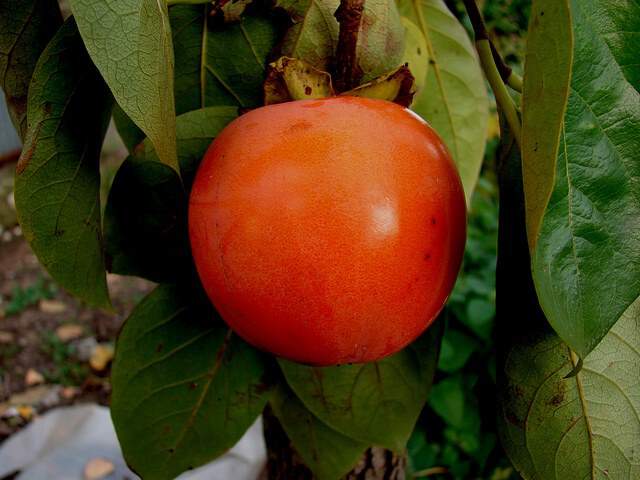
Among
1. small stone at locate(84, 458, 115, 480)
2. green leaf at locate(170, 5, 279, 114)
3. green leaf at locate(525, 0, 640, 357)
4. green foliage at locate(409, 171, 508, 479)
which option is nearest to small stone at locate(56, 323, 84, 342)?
small stone at locate(84, 458, 115, 480)

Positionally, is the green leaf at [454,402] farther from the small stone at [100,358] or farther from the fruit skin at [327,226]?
the fruit skin at [327,226]

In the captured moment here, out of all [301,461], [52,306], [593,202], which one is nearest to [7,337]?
[52,306]

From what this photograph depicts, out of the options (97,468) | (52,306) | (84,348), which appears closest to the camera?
(97,468)

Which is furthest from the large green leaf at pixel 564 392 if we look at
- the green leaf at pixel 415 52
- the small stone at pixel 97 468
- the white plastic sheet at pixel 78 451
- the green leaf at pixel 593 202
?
the small stone at pixel 97 468

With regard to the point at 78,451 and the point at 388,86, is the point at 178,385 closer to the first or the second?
the point at 388,86

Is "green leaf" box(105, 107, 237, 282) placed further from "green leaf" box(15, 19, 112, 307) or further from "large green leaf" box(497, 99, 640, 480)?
"large green leaf" box(497, 99, 640, 480)

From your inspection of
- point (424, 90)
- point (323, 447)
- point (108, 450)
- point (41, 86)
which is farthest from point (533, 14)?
point (108, 450)
